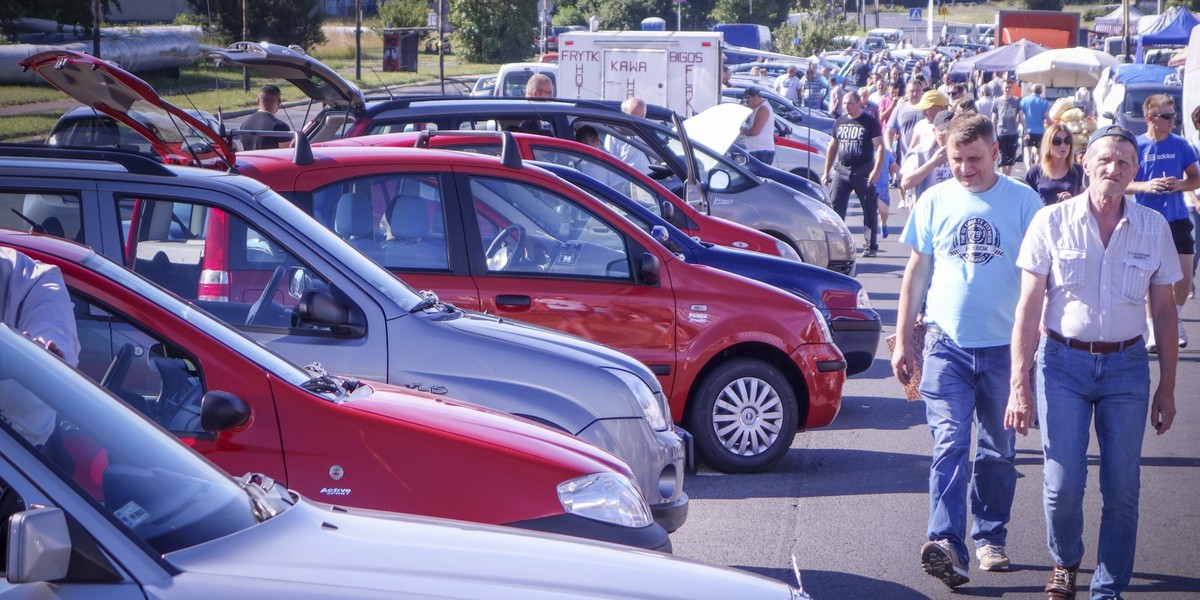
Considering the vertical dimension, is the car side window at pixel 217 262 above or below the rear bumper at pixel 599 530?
above

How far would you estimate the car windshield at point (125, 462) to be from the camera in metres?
2.60

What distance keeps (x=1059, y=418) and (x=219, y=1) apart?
33340mm

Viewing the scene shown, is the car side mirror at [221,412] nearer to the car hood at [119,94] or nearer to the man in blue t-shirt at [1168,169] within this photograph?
the car hood at [119,94]

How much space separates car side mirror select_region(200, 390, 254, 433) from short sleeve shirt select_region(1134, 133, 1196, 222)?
25.7ft

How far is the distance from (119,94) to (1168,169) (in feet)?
24.2

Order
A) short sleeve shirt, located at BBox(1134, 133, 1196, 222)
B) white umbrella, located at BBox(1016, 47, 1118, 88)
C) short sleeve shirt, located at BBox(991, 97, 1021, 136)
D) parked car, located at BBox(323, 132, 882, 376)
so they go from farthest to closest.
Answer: white umbrella, located at BBox(1016, 47, 1118, 88) → short sleeve shirt, located at BBox(991, 97, 1021, 136) → short sleeve shirt, located at BBox(1134, 133, 1196, 222) → parked car, located at BBox(323, 132, 882, 376)

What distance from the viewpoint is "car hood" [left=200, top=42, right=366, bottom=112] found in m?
7.80

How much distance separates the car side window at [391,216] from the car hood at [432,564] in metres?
3.63

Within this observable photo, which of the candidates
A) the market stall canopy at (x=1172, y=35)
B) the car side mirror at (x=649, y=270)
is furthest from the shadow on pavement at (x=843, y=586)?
the market stall canopy at (x=1172, y=35)

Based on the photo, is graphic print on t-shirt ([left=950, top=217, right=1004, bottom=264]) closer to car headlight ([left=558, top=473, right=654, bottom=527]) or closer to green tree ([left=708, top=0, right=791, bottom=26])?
car headlight ([left=558, top=473, right=654, bottom=527])

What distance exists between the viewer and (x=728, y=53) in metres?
47.0

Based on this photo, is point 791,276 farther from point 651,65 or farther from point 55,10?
point 55,10

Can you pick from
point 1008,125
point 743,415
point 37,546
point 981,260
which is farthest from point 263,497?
point 1008,125

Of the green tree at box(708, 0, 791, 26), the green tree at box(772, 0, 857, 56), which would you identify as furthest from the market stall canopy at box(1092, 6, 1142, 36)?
the green tree at box(708, 0, 791, 26)
